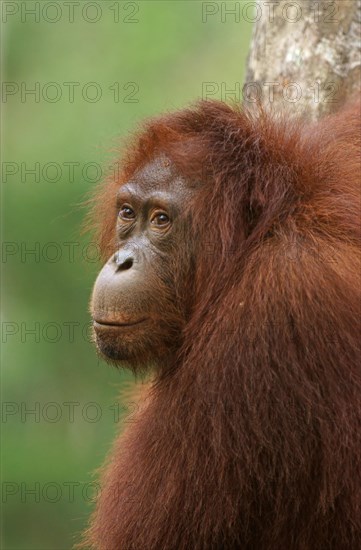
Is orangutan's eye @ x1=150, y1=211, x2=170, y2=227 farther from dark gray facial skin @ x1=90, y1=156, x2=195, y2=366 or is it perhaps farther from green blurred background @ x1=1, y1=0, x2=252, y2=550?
green blurred background @ x1=1, y1=0, x2=252, y2=550

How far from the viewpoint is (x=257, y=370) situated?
4.95m

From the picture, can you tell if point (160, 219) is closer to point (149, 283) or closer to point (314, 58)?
point (149, 283)

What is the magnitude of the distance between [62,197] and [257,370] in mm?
13328

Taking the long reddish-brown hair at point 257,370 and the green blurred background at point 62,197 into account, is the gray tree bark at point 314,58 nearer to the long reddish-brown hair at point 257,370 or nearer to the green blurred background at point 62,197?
the long reddish-brown hair at point 257,370

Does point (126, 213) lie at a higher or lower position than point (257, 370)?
higher

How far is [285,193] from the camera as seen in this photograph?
17.5 ft

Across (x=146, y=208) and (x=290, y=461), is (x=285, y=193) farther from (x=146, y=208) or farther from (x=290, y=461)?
(x=290, y=461)

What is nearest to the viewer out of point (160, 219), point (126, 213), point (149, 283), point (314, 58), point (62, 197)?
point (149, 283)

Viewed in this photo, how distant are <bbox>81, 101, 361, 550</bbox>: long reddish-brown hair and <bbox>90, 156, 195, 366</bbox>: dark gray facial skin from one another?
4.2 inches

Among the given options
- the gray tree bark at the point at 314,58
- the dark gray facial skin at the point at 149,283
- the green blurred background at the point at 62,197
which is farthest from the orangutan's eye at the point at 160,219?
the green blurred background at the point at 62,197

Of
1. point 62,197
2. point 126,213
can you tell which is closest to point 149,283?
point 126,213

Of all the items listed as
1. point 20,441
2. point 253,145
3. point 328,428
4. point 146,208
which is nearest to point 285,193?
point 253,145

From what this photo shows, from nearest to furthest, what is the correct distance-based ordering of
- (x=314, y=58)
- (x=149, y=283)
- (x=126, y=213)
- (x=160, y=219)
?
1. (x=149, y=283)
2. (x=160, y=219)
3. (x=126, y=213)
4. (x=314, y=58)

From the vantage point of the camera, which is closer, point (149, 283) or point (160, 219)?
point (149, 283)
